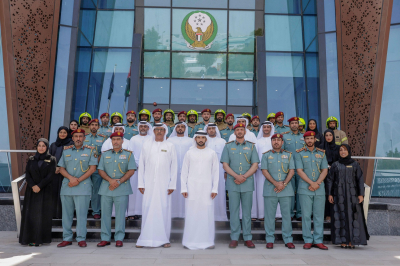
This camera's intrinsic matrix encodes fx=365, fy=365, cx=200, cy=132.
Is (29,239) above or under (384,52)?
under

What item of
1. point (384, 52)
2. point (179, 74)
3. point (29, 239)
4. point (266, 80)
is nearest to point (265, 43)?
point (266, 80)

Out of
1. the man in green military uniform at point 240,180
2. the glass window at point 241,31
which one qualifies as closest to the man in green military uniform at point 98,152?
the man in green military uniform at point 240,180

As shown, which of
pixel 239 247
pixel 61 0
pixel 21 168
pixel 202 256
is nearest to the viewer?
pixel 202 256

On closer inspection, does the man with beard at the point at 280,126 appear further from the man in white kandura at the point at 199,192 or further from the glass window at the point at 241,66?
the glass window at the point at 241,66

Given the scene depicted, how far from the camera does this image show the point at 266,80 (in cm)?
1284

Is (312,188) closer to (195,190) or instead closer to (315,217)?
(315,217)

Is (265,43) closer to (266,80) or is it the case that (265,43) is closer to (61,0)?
(266,80)

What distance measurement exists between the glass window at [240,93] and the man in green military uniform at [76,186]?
7.65 m

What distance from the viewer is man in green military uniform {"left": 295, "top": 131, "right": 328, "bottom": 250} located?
20.4 ft

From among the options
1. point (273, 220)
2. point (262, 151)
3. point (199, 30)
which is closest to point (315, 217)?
point (273, 220)

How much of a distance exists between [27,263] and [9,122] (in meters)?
5.49

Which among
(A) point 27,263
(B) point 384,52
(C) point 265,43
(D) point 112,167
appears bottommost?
(A) point 27,263

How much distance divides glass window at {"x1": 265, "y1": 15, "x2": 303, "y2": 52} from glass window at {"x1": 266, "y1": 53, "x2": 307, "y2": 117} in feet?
1.09

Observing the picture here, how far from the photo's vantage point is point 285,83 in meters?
12.8
